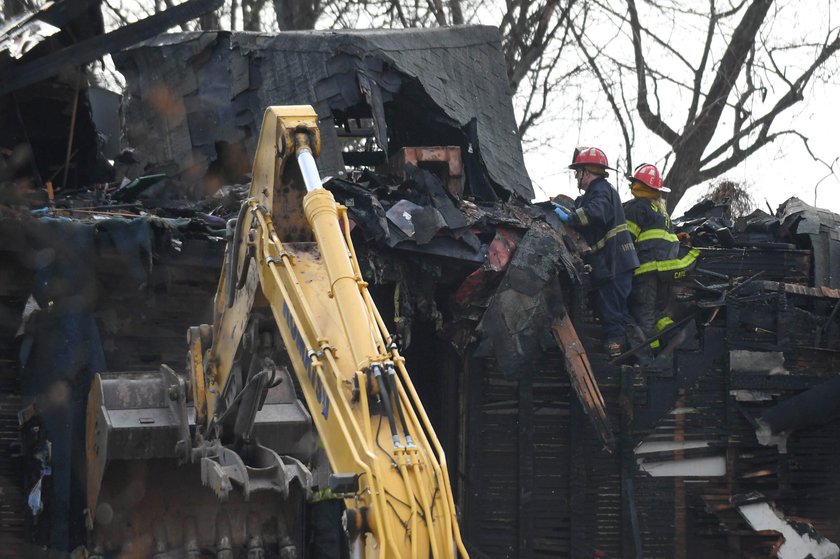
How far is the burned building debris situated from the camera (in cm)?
1078

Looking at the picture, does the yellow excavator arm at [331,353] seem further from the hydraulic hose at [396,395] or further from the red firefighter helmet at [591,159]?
the red firefighter helmet at [591,159]

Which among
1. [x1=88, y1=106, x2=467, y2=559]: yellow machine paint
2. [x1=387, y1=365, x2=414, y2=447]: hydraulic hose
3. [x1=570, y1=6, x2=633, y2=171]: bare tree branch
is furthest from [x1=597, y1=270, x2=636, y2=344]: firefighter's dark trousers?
[x1=570, y1=6, x2=633, y2=171]: bare tree branch

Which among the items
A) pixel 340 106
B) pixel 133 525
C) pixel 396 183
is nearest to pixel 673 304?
pixel 396 183

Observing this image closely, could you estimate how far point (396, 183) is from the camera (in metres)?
12.8

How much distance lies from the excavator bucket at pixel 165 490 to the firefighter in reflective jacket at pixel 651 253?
15.4 ft

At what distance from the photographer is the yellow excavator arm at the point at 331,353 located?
17.6 feet

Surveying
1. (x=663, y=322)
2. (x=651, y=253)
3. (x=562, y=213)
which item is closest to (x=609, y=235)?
(x=562, y=213)

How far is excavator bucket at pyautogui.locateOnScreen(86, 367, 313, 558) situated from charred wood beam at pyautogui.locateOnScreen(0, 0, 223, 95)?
460 cm

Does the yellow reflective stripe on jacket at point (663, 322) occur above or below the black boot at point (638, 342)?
above

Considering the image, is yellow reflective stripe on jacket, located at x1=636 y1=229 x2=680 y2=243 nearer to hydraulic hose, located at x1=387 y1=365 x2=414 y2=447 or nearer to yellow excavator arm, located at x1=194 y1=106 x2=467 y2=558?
yellow excavator arm, located at x1=194 y1=106 x2=467 y2=558

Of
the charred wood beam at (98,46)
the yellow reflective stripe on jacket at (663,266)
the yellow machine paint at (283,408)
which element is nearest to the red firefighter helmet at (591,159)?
the yellow reflective stripe on jacket at (663,266)

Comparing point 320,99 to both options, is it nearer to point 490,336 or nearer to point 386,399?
point 490,336

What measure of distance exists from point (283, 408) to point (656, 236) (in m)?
5.08

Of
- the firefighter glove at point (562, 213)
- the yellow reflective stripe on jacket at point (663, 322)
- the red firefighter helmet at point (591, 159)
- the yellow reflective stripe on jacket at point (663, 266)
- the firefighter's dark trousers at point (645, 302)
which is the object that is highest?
the red firefighter helmet at point (591, 159)
